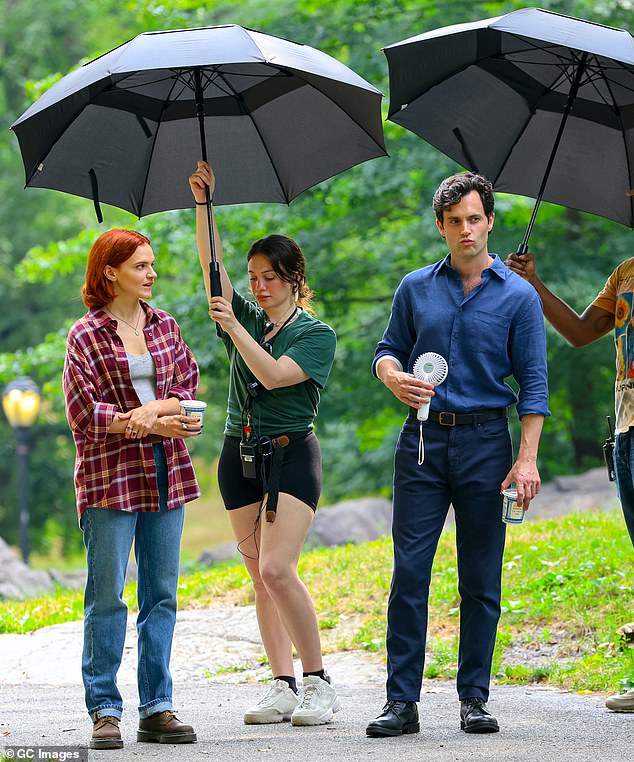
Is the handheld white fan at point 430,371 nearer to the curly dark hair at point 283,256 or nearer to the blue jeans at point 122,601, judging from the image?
the curly dark hair at point 283,256

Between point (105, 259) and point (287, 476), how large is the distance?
1.18 metres

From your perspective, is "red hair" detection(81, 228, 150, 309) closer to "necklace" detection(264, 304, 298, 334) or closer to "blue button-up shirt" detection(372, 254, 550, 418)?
"necklace" detection(264, 304, 298, 334)

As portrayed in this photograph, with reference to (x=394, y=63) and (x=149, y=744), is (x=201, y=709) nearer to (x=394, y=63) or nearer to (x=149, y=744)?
(x=149, y=744)

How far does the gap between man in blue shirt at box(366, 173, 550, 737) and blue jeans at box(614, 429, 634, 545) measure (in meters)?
0.55

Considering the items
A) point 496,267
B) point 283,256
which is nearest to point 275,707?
point 283,256

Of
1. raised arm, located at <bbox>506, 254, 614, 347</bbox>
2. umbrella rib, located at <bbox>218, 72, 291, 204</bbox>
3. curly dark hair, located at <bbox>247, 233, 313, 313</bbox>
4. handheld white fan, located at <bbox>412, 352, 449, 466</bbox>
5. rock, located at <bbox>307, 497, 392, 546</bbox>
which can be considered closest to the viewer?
handheld white fan, located at <bbox>412, 352, 449, 466</bbox>

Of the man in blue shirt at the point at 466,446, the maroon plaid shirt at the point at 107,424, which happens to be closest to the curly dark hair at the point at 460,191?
the man in blue shirt at the point at 466,446

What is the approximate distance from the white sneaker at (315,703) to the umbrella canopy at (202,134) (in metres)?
2.25

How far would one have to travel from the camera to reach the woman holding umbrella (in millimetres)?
5209

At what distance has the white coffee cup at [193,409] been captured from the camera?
477 centimetres

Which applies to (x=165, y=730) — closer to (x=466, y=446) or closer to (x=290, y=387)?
(x=290, y=387)

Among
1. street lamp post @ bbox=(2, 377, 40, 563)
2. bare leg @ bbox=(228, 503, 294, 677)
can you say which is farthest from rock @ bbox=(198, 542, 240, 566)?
bare leg @ bbox=(228, 503, 294, 677)

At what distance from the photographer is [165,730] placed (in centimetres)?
485

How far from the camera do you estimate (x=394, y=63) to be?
548cm
